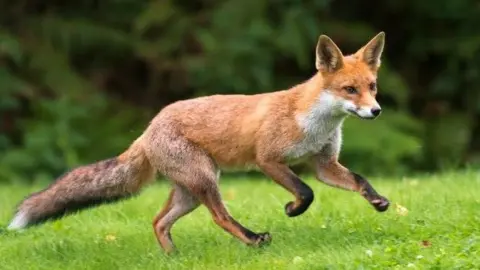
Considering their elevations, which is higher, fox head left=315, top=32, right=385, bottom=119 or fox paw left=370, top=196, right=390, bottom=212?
fox head left=315, top=32, right=385, bottom=119

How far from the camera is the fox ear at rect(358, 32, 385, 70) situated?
24.3ft

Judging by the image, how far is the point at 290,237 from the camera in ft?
23.8

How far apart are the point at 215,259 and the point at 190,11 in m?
10.5

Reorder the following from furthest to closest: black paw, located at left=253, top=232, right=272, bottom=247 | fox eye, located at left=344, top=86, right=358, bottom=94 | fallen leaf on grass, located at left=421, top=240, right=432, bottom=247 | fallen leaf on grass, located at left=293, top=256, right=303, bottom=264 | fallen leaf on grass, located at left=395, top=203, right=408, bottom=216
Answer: fallen leaf on grass, located at left=395, top=203, right=408, bottom=216 → fox eye, located at left=344, top=86, right=358, bottom=94 → black paw, located at left=253, top=232, right=272, bottom=247 → fallen leaf on grass, located at left=421, top=240, right=432, bottom=247 → fallen leaf on grass, located at left=293, top=256, right=303, bottom=264

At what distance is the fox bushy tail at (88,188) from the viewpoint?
7.35 meters

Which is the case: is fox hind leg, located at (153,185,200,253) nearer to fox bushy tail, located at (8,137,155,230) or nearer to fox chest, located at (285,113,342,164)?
fox bushy tail, located at (8,137,155,230)

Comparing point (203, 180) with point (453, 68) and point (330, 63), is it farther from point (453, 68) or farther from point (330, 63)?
point (453, 68)

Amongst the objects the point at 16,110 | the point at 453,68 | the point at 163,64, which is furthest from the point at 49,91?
the point at 453,68

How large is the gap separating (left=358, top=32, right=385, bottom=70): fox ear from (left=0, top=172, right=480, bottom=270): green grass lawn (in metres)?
1.23

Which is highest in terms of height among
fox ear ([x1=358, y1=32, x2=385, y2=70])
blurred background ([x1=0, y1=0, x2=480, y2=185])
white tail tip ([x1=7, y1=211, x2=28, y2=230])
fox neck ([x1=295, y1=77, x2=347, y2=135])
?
fox ear ([x1=358, y1=32, x2=385, y2=70])

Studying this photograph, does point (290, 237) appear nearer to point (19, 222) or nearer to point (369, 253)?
point (369, 253)

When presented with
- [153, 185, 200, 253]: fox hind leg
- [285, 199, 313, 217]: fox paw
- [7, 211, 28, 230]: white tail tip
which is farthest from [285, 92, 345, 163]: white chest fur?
[7, 211, 28, 230]: white tail tip

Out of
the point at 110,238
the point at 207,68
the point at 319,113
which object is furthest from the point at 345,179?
the point at 207,68

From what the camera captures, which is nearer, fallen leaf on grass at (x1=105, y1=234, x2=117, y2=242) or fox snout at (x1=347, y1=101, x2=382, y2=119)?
fox snout at (x1=347, y1=101, x2=382, y2=119)
